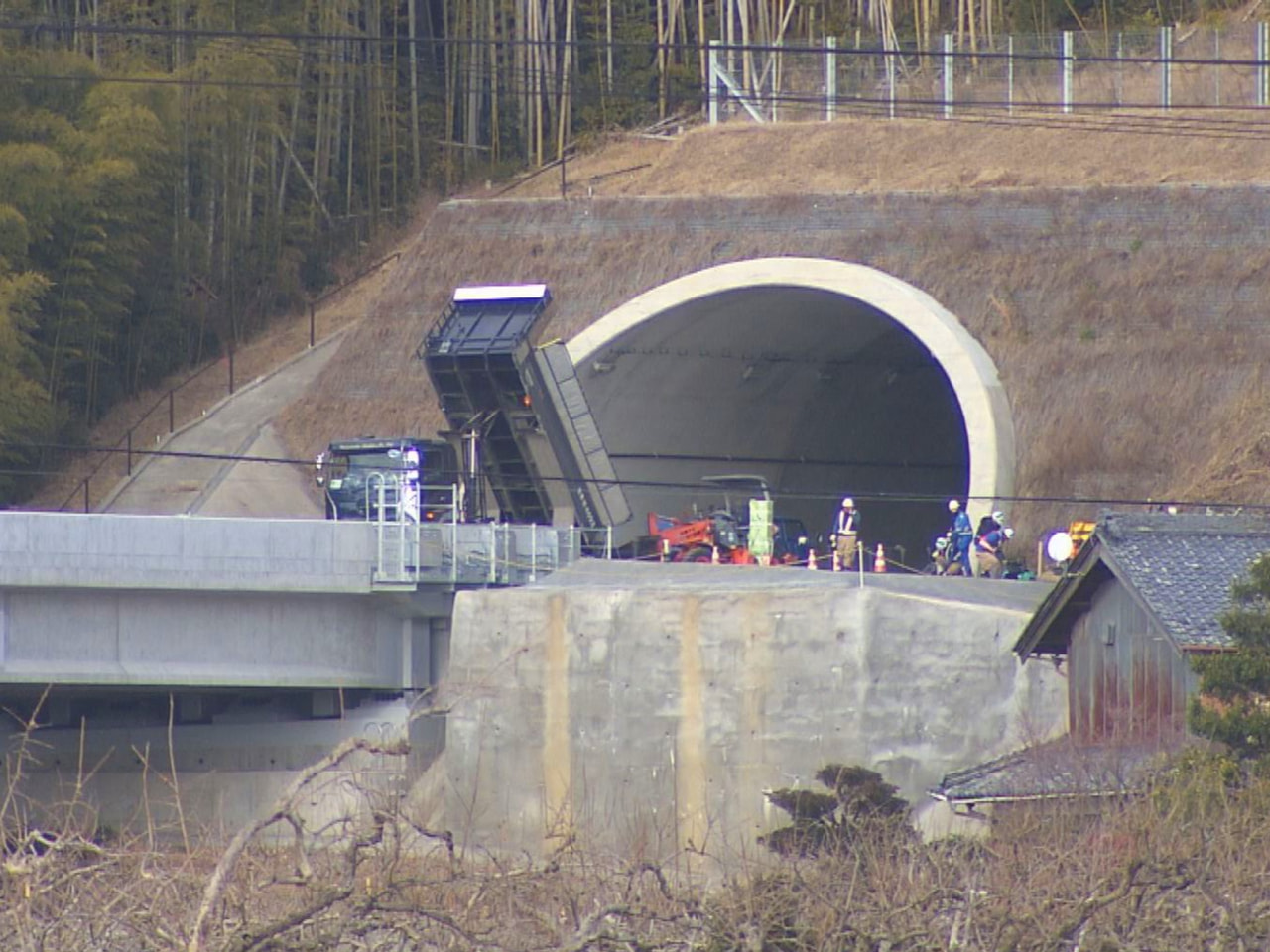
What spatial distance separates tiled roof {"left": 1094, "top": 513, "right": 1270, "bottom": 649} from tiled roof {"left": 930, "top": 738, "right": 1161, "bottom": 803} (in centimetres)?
Result: 129

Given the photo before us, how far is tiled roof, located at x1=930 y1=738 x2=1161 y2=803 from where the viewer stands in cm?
1961

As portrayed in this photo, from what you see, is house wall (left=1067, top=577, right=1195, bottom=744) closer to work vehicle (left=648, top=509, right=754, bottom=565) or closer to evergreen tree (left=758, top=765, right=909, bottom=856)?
evergreen tree (left=758, top=765, right=909, bottom=856)

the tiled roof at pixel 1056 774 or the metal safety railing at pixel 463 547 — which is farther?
the metal safety railing at pixel 463 547

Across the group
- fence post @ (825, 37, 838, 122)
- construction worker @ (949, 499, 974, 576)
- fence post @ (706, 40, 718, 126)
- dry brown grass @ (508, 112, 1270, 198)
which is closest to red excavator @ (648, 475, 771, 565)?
construction worker @ (949, 499, 974, 576)

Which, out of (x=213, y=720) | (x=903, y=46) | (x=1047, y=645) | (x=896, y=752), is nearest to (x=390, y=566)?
(x=213, y=720)

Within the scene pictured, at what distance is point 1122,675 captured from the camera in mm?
23359

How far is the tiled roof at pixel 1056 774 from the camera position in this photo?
19.6 m

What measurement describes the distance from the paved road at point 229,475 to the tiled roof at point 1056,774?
2010 centimetres

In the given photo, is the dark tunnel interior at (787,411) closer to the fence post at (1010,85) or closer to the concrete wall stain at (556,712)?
the fence post at (1010,85)

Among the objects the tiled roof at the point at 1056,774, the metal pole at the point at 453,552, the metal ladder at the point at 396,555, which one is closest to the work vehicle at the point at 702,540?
the metal pole at the point at 453,552

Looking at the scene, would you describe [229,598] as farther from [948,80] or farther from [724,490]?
[948,80]

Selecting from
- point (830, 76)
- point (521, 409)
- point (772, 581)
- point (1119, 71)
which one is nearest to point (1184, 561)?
point (772, 581)

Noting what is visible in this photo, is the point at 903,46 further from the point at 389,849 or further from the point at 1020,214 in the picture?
the point at 389,849

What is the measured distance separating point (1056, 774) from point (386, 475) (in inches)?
620
